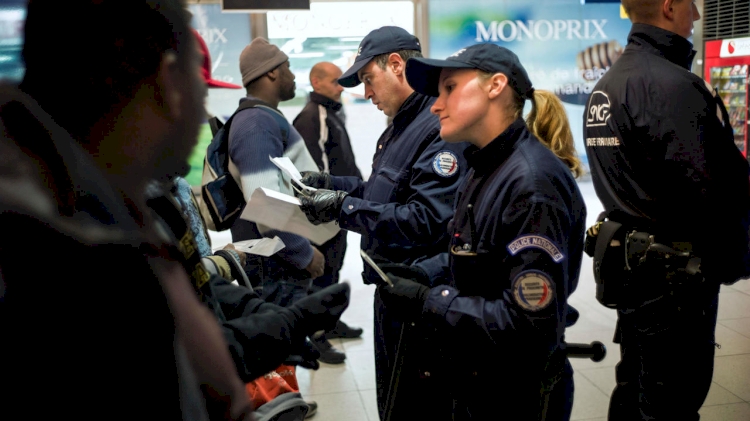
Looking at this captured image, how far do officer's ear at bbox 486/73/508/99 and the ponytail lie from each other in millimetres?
877

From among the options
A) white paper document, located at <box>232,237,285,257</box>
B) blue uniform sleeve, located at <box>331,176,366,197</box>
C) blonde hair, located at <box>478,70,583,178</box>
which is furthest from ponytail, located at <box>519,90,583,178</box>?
white paper document, located at <box>232,237,285,257</box>

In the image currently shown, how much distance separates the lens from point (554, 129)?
246 centimetres

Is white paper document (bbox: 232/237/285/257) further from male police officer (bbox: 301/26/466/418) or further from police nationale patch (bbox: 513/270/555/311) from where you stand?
male police officer (bbox: 301/26/466/418)

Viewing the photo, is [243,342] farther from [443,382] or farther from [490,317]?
[443,382]

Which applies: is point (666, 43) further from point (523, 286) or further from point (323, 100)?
point (323, 100)

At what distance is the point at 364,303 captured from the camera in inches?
186

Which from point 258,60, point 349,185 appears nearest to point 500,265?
point 349,185

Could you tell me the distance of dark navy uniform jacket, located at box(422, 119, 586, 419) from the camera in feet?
4.55

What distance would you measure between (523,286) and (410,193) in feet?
2.74

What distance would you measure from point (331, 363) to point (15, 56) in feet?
11.2

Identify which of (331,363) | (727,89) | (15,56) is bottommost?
(331,363)

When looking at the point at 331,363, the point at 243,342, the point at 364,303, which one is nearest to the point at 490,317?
the point at 243,342

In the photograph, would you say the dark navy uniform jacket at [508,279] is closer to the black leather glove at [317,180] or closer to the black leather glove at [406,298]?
the black leather glove at [406,298]

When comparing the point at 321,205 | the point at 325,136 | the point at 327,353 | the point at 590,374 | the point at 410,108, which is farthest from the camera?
the point at 325,136
